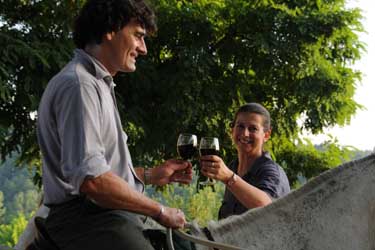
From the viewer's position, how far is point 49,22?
40.5 ft

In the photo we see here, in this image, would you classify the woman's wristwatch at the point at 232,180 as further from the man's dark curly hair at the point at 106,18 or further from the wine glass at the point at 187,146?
the man's dark curly hair at the point at 106,18

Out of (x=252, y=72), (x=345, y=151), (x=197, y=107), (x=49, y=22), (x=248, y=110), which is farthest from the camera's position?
(x=345, y=151)

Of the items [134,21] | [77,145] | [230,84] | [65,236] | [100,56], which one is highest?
[230,84]

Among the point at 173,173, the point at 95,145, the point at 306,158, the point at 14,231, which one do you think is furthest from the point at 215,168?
the point at 14,231

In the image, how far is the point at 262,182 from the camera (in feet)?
12.8

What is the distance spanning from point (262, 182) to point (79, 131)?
172cm

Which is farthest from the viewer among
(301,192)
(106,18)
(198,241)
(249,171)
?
(249,171)

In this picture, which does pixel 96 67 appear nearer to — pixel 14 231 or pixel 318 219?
pixel 318 219

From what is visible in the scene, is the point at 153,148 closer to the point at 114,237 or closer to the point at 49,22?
the point at 49,22

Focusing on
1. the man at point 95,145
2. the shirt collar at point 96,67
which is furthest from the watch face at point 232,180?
the shirt collar at point 96,67

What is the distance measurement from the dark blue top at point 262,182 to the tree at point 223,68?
835 cm

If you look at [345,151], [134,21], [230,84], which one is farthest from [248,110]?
[345,151]

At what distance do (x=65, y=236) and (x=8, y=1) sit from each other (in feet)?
34.9

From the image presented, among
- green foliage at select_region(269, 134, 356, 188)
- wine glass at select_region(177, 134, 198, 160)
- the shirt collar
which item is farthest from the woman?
green foliage at select_region(269, 134, 356, 188)
